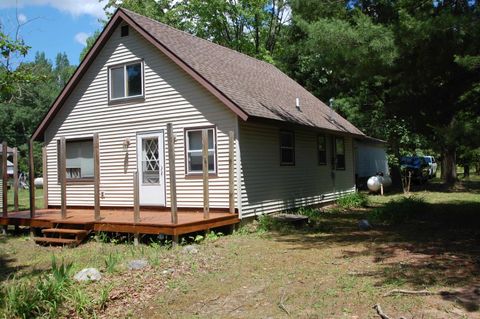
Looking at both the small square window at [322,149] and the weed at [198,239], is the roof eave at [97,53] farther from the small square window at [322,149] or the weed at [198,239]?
the small square window at [322,149]

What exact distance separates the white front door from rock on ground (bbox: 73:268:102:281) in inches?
246

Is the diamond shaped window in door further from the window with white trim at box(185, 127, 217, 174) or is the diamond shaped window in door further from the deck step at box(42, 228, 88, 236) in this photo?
the deck step at box(42, 228, 88, 236)

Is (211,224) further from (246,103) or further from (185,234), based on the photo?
(246,103)

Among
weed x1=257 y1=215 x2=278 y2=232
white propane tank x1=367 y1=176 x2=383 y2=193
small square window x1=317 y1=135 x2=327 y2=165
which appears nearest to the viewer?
weed x1=257 y1=215 x2=278 y2=232

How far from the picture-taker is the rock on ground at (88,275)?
23.7ft

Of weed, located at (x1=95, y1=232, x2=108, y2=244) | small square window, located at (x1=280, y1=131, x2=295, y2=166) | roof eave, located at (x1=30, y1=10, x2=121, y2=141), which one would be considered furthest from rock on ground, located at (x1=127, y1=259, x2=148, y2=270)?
roof eave, located at (x1=30, y1=10, x2=121, y2=141)

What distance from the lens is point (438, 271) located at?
23.6 ft

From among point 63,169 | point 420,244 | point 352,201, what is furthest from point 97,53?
point 420,244

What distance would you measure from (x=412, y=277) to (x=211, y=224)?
5352mm

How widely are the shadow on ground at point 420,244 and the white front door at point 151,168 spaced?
410 centimetres

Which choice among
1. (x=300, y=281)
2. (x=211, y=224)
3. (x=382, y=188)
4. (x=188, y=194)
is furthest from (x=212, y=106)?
(x=382, y=188)

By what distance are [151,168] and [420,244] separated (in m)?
7.73

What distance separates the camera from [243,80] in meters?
15.1

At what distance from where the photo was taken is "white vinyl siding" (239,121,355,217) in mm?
12859
